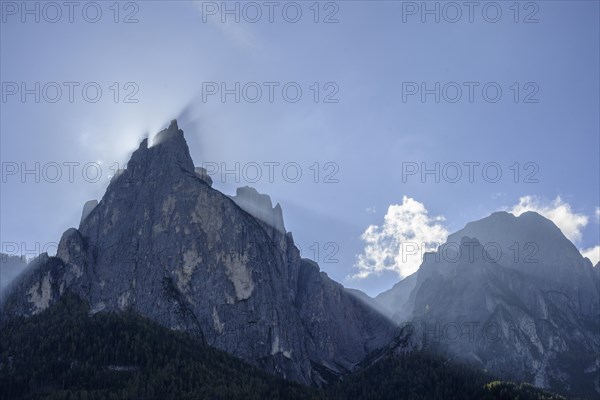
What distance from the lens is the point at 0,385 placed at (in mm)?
199625

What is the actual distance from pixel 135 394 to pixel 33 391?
103 feet

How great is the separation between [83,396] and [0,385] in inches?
1159

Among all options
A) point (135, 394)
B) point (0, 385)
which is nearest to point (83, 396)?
point (135, 394)

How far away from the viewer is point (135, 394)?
652ft

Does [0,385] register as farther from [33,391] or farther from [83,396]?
[83,396]

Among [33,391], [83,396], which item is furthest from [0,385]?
[83,396]

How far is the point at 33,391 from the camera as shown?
200 meters

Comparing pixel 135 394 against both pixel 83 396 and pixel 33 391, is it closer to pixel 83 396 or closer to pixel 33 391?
pixel 83 396

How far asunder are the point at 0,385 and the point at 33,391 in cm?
1024

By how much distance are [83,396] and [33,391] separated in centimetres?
2001

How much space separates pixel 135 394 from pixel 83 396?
1545cm

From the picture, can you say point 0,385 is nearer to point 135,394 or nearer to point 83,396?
point 83,396

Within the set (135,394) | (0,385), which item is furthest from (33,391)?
(135,394)
